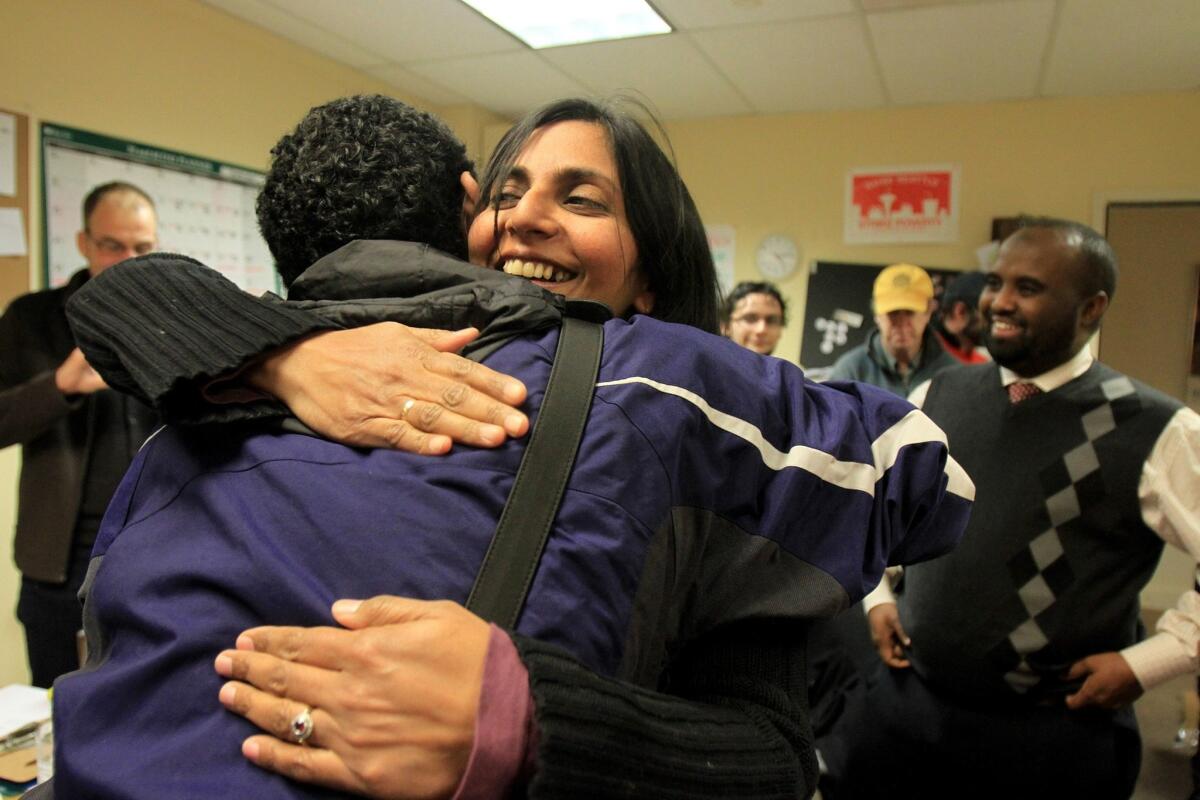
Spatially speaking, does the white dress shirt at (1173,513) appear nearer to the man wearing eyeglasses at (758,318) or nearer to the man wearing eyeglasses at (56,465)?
the man wearing eyeglasses at (758,318)

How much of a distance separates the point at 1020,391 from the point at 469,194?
1.59 m

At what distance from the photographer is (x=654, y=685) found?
75 cm

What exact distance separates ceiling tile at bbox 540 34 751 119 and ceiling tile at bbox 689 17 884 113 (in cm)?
9

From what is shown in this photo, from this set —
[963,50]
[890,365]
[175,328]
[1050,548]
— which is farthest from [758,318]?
[175,328]

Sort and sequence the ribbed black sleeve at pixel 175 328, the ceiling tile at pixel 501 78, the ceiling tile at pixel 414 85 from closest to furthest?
the ribbed black sleeve at pixel 175 328 < the ceiling tile at pixel 501 78 < the ceiling tile at pixel 414 85

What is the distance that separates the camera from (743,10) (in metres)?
3.09

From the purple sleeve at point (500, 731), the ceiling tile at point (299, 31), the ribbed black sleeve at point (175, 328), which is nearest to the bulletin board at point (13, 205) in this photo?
the ceiling tile at point (299, 31)

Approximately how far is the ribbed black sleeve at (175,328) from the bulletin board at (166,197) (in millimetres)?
2188

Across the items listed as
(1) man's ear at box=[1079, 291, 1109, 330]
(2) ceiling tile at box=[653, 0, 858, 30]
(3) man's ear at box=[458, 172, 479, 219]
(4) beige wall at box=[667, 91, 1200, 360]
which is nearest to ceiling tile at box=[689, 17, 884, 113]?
(2) ceiling tile at box=[653, 0, 858, 30]

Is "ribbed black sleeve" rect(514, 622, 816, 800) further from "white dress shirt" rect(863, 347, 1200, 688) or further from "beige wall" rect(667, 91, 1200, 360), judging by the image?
"beige wall" rect(667, 91, 1200, 360)

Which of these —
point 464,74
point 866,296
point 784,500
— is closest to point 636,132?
point 784,500

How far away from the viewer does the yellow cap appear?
350 cm

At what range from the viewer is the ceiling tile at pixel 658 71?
3.54 m

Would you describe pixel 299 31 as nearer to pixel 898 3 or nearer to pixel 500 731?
pixel 898 3
